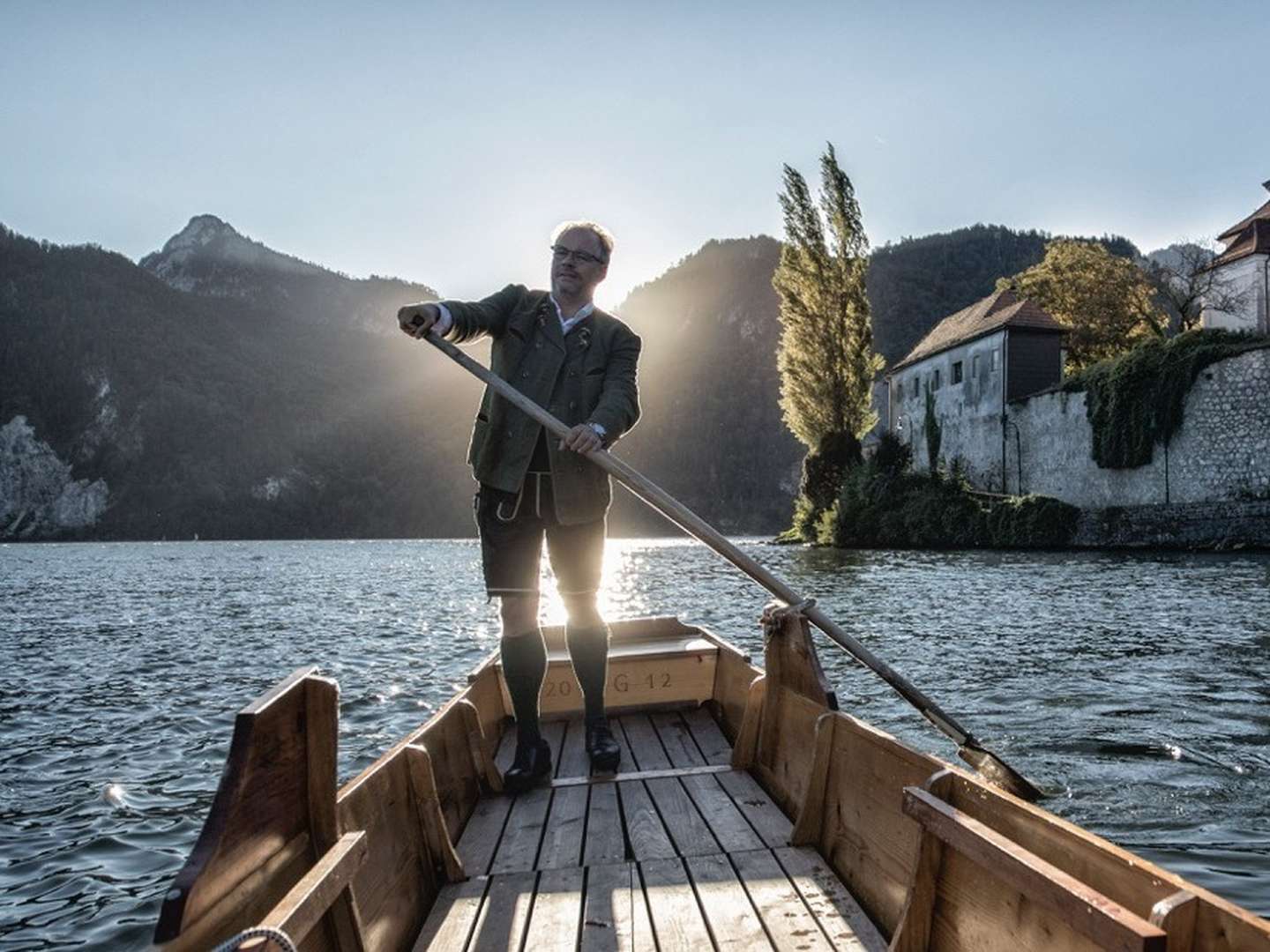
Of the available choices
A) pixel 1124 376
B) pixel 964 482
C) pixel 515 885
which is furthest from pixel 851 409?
pixel 515 885

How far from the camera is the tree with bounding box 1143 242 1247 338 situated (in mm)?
35594

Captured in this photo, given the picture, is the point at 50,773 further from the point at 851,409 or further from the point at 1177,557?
the point at 851,409

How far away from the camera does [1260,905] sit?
4.04 metres

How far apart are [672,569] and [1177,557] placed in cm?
1608

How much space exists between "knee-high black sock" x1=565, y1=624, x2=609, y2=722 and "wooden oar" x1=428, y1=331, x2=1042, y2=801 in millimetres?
656

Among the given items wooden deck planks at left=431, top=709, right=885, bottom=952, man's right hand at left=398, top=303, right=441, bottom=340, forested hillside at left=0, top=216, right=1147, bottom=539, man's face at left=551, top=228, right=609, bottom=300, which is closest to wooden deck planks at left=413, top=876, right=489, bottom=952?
wooden deck planks at left=431, top=709, right=885, bottom=952

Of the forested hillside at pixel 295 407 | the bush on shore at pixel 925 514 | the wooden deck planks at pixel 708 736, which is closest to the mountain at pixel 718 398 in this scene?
the forested hillside at pixel 295 407

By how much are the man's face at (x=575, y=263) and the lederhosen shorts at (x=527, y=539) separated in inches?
35.2

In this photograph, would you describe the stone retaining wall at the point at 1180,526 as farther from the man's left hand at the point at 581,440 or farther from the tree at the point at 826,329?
the man's left hand at the point at 581,440

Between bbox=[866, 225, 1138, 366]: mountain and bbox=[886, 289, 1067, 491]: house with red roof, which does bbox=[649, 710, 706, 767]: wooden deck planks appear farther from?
bbox=[866, 225, 1138, 366]: mountain

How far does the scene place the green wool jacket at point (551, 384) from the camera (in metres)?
4.02

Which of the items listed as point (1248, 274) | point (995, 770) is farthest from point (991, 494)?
point (995, 770)

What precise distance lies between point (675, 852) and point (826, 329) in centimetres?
3850

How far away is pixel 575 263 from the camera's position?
4.18 meters
